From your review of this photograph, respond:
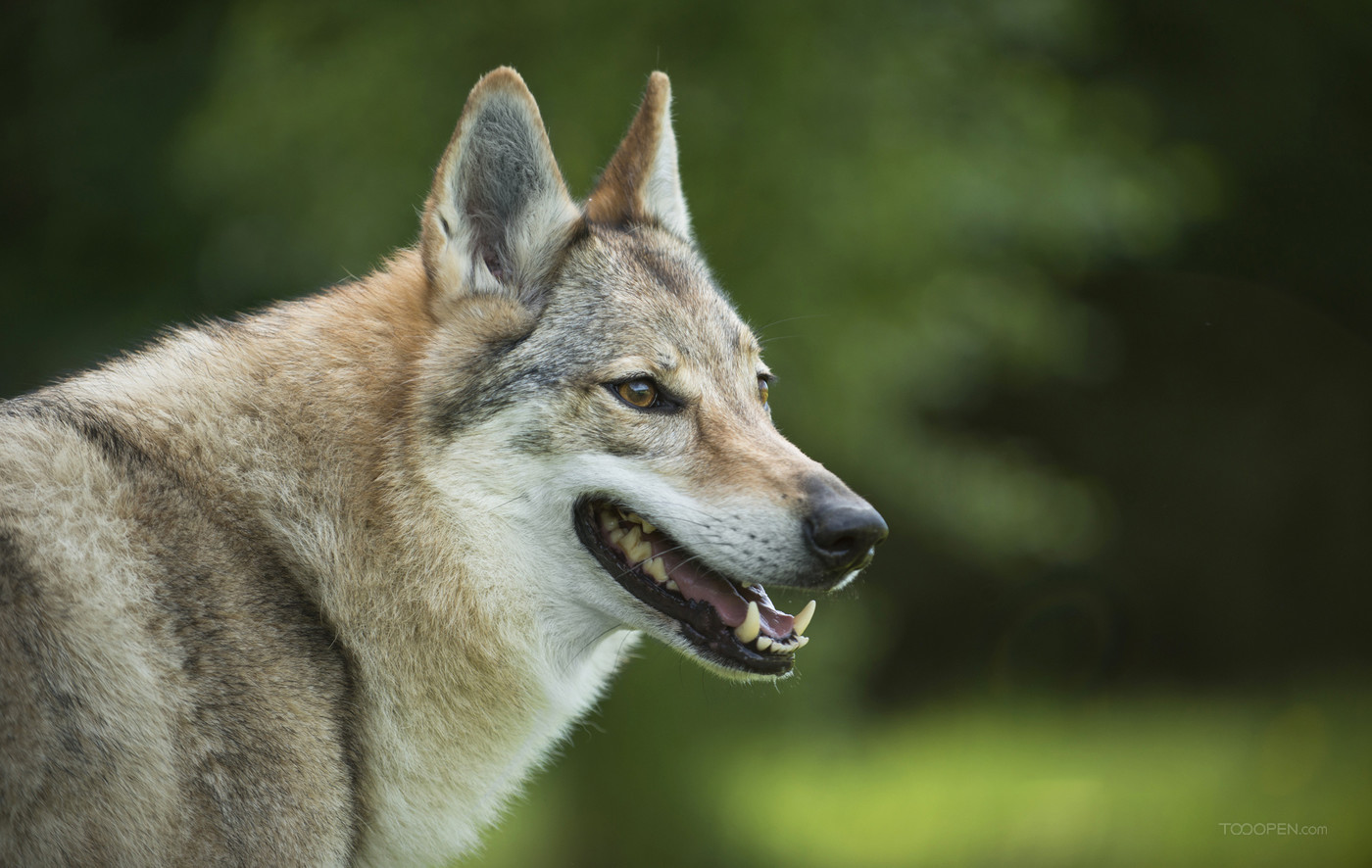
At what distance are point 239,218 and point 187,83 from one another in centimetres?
131

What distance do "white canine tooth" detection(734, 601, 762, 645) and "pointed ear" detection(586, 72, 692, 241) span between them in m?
1.85

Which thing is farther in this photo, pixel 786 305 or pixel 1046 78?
pixel 1046 78

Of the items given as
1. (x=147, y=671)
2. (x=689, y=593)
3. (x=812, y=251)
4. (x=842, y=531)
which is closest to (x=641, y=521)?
(x=689, y=593)

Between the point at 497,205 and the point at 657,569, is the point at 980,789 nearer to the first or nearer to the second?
the point at 657,569

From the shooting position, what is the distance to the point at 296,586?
3.29 m

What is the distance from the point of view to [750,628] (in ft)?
11.6

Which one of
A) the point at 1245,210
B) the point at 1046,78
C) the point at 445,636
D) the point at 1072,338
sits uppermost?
the point at 1245,210

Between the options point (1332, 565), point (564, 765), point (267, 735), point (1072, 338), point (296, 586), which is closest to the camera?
point (267, 735)

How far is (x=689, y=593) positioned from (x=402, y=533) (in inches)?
→ 39.0

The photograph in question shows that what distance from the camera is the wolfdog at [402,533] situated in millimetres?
2799

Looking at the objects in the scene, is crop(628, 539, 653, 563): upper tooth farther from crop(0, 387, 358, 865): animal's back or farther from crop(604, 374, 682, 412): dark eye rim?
crop(0, 387, 358, 865): animal's back

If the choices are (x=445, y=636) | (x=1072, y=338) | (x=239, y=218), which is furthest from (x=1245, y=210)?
(x=445, y=636)

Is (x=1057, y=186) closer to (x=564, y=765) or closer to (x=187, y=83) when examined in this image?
(x=564, y=765)

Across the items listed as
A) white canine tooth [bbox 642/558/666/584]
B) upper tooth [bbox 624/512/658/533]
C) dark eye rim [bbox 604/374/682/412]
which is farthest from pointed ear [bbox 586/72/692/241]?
white canine tooth [bbox 642/558/666/584]
